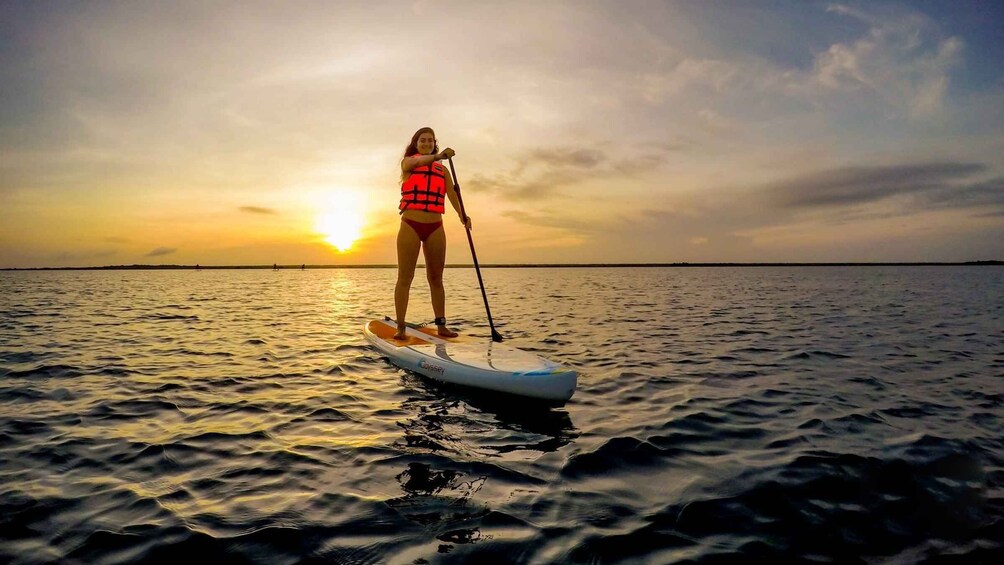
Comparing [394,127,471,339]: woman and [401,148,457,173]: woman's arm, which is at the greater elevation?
[401,148,457,173]: woman's arm

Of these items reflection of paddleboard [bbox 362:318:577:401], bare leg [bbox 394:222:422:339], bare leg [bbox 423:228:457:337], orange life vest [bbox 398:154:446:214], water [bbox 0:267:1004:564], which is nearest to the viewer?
water [bbox 0:267:1004:564]

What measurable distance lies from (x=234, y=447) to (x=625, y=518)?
3451 millimetres

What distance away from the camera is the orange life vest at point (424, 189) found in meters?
8.11

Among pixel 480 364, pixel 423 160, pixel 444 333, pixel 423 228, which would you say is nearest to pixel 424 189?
pixel 423 160

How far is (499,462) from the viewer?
4.13 metres

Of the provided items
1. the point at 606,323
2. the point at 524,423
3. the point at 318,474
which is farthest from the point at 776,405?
the point at 606,323

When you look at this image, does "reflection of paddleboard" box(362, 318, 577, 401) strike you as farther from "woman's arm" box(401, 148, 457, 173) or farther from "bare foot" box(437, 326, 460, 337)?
"woman's arm" box(401, 148, 457, 173)

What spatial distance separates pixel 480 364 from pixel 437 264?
273 centimetres

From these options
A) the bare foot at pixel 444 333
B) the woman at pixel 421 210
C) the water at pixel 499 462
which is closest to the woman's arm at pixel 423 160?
the woman at pixel 421 210

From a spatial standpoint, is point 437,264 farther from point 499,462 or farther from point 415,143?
point 499,462

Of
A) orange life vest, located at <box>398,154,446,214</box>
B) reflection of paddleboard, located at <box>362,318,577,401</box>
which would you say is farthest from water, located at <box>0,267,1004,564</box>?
orange life vest, located at <box>398,154,446,214</box>

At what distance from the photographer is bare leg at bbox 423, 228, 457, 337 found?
841 cm

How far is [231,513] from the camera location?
10.5ft

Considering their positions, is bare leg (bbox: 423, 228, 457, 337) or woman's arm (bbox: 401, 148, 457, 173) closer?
woman's arm (bbox: 401, 148, 457, 173)
